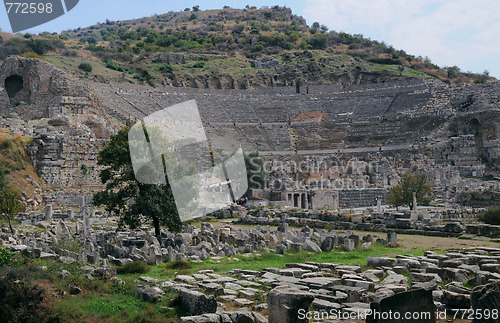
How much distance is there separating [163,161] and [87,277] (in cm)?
667

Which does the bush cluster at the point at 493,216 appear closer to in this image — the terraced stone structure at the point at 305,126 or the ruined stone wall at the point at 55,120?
the terraced stone structure at the point at 305,126

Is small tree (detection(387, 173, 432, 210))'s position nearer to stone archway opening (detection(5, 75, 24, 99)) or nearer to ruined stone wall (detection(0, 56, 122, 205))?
ruined stone wall (detection(0, 56, 122, 205))

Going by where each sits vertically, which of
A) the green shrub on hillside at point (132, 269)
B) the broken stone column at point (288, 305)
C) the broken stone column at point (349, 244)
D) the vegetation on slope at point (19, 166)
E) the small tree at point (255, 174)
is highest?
the vegetation on slope at point (19, 166)

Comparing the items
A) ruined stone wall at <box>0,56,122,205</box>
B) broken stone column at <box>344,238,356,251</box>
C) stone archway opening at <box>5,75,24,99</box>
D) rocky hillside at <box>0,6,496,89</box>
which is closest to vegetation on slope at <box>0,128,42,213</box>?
ruined stone wall at <box>0,56,122,205</box>

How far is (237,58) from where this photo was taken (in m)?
82.2

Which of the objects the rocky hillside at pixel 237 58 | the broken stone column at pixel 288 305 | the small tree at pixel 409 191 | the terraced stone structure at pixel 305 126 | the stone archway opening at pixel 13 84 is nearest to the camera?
the broken stone column at pixel 288 305

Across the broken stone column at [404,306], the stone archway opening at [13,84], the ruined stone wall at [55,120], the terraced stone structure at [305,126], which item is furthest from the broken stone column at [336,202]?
the stone archway opening at [13,84]

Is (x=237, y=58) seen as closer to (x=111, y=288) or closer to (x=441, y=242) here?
(x=441, y=242)

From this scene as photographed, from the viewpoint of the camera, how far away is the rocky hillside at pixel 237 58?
67.5m

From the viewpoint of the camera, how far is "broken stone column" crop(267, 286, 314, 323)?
619 centimetres

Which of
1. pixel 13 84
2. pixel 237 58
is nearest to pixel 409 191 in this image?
pixel 13 84

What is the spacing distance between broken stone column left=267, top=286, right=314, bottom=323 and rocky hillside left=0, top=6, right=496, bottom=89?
54.3 metres

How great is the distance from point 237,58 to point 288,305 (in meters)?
78.6

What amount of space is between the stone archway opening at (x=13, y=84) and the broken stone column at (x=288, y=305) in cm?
3539
